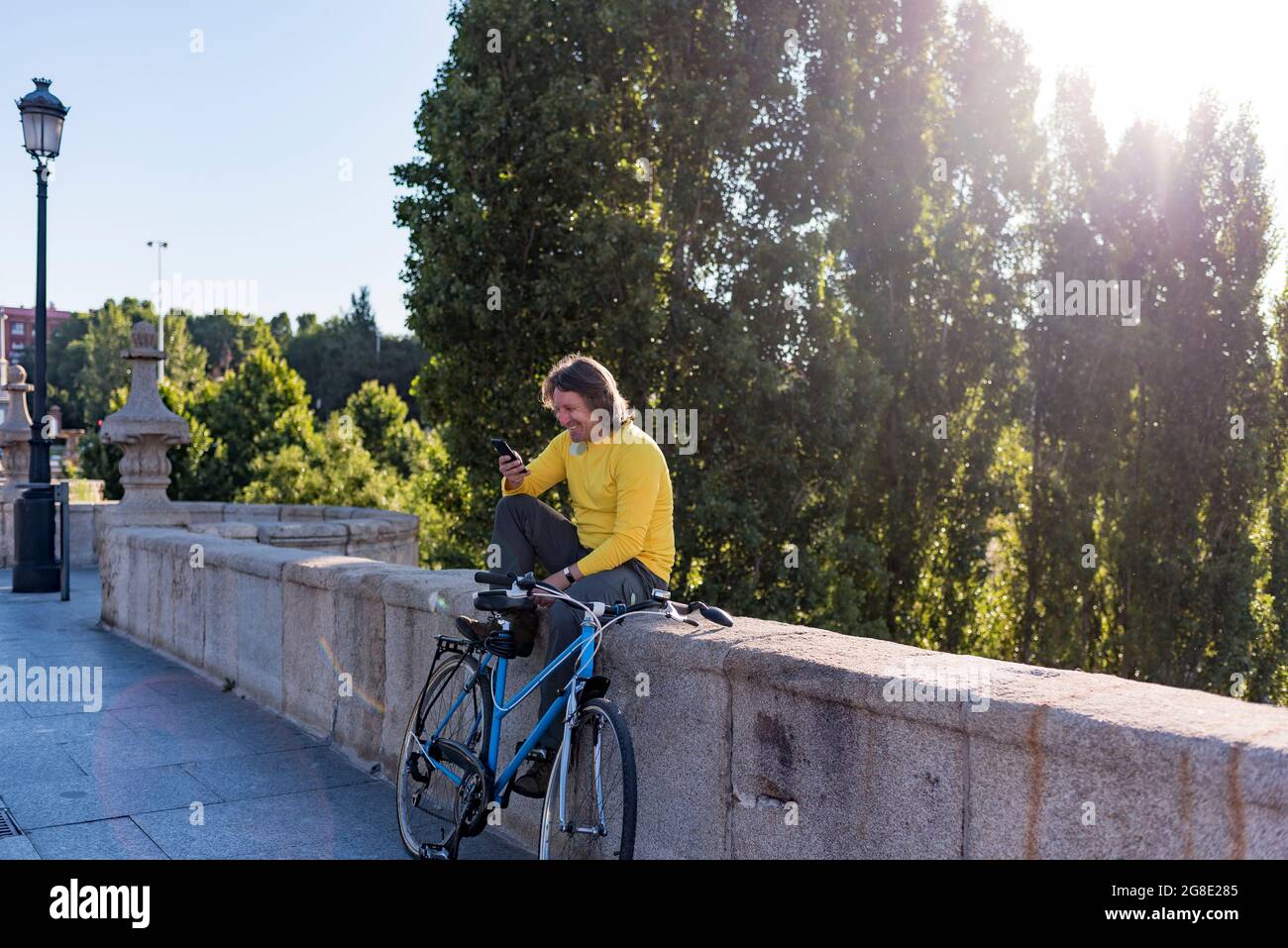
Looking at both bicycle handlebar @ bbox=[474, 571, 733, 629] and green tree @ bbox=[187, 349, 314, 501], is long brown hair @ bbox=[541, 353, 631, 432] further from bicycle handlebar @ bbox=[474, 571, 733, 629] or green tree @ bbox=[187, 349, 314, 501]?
green tree @ bbox=[187, 349, 314, 501]

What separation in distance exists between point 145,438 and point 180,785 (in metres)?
7.14

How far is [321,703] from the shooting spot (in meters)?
6.35

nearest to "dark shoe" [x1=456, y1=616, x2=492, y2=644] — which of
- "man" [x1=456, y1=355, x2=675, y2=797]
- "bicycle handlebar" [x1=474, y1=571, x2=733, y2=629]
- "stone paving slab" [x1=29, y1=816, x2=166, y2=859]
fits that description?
"man" [x1=456, y1=355, x2=675, y2=797]

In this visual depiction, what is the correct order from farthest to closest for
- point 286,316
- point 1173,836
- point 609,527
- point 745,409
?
point 286,316
point 745,409
point 609,527
point 1173,836

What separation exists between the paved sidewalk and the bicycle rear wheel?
14 cm

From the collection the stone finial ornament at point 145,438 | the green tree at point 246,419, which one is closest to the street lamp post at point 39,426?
the stone finial ornament at point 145,438

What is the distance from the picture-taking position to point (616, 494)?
422 centimetres

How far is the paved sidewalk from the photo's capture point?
4.48 meters

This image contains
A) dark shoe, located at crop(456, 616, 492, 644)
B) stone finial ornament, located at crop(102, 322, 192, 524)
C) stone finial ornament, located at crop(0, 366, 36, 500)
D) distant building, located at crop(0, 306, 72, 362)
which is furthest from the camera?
distant building, located at crop(0, 306, 72, 362)

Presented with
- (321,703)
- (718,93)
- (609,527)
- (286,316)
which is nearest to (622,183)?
(718,93)

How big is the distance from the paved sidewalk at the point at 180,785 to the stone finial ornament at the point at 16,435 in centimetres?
1294

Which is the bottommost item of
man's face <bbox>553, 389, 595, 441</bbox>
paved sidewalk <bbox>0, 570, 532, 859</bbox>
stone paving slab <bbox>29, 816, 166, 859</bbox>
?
paved sidewalk <bbox>0, 570, 532, 859</bbox>

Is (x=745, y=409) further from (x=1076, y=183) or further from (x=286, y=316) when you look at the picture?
(x=286, y=316)
